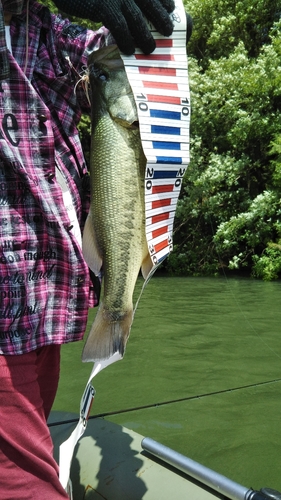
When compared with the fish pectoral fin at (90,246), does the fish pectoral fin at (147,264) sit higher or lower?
lower

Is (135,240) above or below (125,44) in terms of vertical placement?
below

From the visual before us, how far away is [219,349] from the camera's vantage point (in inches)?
310

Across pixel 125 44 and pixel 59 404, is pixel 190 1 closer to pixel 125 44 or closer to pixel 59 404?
pixel 59 404

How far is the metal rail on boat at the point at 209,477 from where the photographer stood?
223cm

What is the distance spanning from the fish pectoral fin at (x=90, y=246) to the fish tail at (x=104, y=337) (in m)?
0.14

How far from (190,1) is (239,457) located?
15758 mm

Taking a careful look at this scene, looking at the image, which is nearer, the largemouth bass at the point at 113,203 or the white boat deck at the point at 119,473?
the largemouth bass at the point at 113,203


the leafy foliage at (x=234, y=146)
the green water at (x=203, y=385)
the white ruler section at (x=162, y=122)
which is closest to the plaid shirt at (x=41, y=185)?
the white ruler section at (x=162, y=122)

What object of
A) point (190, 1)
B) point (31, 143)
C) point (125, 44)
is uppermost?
point (190, 1)

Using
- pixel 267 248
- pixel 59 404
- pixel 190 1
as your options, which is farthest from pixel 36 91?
pixel 190 1

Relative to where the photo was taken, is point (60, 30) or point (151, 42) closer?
point (151, 42)

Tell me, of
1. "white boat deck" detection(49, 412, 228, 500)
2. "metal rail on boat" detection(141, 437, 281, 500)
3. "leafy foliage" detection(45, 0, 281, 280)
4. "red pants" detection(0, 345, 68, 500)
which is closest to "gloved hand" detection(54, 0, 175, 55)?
"red pants" detection(0, 345, 68, 500)

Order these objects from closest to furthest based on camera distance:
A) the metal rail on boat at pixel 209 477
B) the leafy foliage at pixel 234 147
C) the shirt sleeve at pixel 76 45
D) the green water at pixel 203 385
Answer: the shirt sleeve at pixel 76 45
the metal rail on boat at pixel 209 477
the green water at pixel 203 385
the leafy foliage at pixel 234 147

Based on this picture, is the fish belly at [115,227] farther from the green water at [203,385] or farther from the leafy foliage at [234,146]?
the leafy foliage at [234,146]
